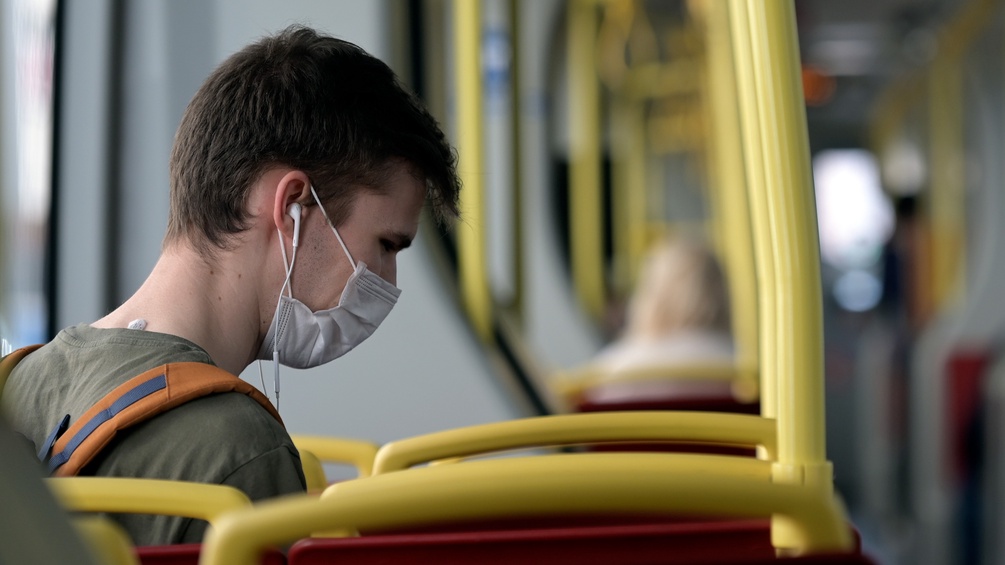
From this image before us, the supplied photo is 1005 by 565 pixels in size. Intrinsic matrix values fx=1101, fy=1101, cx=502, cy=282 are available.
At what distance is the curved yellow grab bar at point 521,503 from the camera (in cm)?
58

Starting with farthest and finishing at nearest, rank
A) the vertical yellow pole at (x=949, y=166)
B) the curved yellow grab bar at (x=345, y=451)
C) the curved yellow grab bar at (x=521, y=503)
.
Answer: the vertical yellow pole at (x=949, y=166), the curved yellow grab bar at (x=345, y=451), the curved yellow grab bar at (x=521, y=503)

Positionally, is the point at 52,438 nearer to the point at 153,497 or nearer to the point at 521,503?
the point at 153,497

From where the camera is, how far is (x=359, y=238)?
1127 mm

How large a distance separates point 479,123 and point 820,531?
1436 mm

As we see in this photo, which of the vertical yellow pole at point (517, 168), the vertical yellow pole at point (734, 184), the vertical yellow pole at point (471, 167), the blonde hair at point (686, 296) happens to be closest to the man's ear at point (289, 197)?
the vertical yellow pole at point (471, 167)

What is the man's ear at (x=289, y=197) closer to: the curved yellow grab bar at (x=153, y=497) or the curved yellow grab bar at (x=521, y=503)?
the curved yellow grab bar at (x=153, y=497)

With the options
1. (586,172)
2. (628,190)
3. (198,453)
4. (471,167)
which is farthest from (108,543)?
(628,190)

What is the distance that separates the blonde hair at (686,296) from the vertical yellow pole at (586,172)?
1143 millimetres

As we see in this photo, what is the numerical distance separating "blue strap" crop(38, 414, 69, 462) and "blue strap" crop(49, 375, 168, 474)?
16 millimetres

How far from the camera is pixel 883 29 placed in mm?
8633

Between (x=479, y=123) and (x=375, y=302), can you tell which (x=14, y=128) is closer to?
(x=479, y=123)

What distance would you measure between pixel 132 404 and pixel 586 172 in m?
4.04

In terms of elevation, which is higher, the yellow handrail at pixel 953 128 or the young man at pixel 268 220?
the yellow handrail at pixel 953 128

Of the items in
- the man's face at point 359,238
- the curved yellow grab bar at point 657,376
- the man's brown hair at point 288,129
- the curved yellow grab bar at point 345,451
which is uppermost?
the man's brown hair at point 288,129
